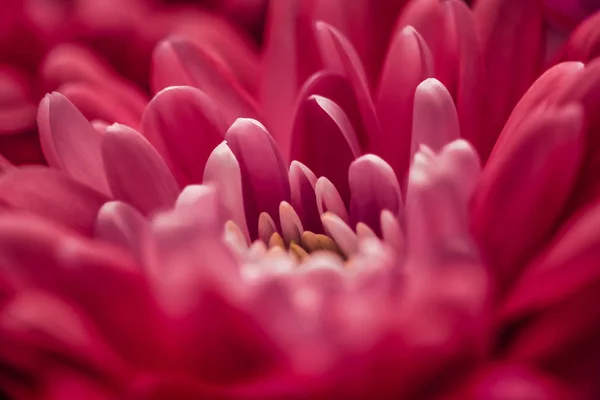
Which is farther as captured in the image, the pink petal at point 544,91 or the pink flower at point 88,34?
the pink flower at point 88,34

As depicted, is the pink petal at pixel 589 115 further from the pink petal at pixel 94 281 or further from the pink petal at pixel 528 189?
the pink petal at pixel 94 281

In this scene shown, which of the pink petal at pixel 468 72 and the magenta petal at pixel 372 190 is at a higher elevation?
the pink petal at pixel 468 72

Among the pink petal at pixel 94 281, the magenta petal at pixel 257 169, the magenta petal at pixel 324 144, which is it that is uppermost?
the magenta petal at pixel 324 144

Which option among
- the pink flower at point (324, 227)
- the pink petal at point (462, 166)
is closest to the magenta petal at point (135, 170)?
the pink flower at point (324, 227)

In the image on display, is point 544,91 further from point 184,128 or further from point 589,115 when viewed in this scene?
point 184,128

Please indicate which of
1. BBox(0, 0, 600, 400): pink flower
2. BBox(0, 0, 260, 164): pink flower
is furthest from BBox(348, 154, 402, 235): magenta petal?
BBox(0, 0, 260, 164): pink flower

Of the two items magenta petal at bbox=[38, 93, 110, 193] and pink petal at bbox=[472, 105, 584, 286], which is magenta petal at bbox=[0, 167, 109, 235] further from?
pink petal at bbox=[472, 105, 584, 286]

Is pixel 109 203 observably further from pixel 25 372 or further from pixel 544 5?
pixel 544 5
